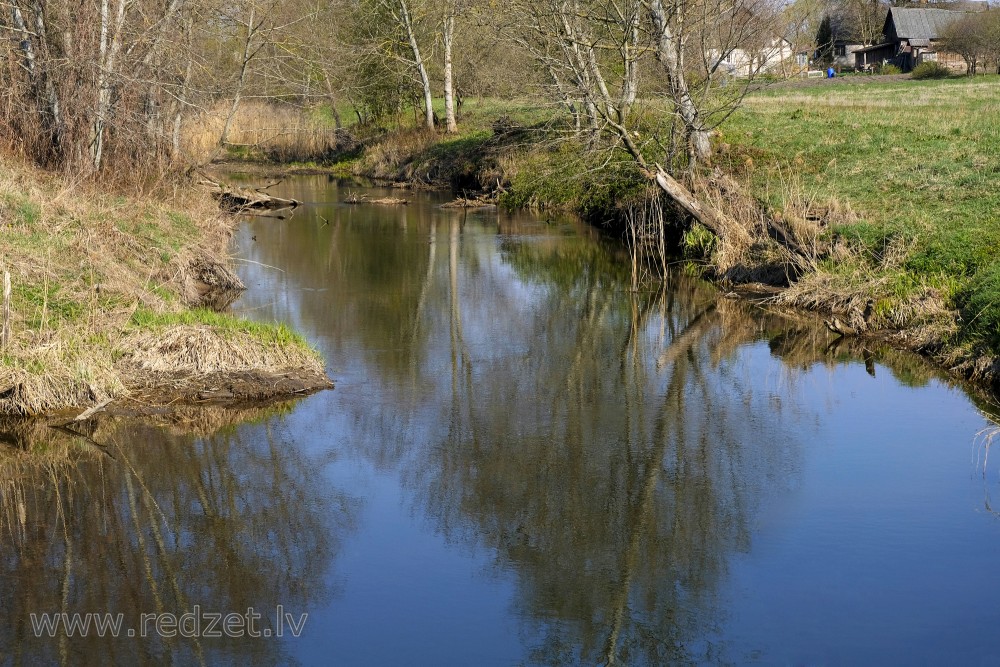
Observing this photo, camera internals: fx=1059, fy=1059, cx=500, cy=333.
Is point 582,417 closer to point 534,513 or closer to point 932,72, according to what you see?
point 534,513

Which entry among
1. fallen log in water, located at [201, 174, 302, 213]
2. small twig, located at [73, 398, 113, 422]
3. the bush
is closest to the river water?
small twig, located at [73, 398, 113, 422]

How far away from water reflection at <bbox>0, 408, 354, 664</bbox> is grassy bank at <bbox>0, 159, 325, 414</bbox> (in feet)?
1.34

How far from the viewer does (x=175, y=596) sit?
23.3 feet

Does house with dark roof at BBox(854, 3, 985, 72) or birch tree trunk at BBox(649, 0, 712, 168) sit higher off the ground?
house with dark roof at BBox(854, 3, 985, 72)

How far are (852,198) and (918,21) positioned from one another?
55.1 metres

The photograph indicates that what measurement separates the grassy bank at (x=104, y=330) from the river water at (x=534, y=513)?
443 mm

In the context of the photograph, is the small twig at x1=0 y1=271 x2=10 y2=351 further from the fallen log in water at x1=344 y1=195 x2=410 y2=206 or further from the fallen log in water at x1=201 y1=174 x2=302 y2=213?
the fallen log in water at x1=344 y1=195 x2=410 y2=206

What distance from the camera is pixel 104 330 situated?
435 inches

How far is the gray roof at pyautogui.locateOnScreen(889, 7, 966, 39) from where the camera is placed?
212 feet

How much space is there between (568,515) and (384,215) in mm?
19370

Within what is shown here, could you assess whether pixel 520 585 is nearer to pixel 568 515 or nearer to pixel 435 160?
pixel 568 515

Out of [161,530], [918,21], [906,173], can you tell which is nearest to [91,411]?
[161,530]

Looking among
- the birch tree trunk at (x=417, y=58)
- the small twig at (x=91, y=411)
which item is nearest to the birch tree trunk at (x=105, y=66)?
the small twig at (x=91, y=411)

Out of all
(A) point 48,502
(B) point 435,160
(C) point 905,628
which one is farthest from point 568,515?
(B) point 435,160
